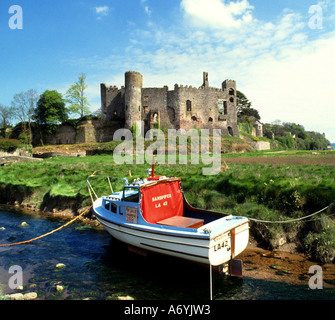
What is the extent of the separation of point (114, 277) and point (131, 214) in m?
2.27

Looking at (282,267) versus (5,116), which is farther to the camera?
(5,116)

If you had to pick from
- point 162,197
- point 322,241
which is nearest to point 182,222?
point 162,197

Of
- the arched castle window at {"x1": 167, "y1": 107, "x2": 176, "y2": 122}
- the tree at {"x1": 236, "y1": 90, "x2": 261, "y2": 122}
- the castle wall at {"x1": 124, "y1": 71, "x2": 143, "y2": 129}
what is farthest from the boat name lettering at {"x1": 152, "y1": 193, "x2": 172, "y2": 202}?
the tree at {"x1": 236, "y1": 90, "x2": 261, "y2": 122}

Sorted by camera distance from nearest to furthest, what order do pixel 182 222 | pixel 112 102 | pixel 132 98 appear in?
pixel 182 222
pixel 132 98
pixel 112 102

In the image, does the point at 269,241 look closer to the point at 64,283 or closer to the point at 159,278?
the point at 159,278

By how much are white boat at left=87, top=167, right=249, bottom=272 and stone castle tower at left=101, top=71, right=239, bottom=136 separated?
43.0 meters

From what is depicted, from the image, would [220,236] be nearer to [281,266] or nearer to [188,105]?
[281,266]

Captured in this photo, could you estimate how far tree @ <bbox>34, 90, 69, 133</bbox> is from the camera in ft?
182

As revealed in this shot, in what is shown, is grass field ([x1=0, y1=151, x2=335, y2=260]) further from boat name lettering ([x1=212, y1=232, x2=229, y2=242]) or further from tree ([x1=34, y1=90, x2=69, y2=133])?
tree ([x1=34, y1=90, x2=69, y2=133])

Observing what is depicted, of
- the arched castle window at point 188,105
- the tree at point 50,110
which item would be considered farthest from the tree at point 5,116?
the arched castle window at point 188,105

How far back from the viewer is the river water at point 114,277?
25.3ft

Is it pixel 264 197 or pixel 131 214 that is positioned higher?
pixel 264 197

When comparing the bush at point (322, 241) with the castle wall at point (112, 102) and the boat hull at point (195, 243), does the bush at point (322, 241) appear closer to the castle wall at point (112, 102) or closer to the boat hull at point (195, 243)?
the boat hull at point (195, 243)

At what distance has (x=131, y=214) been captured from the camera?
1011 cm
